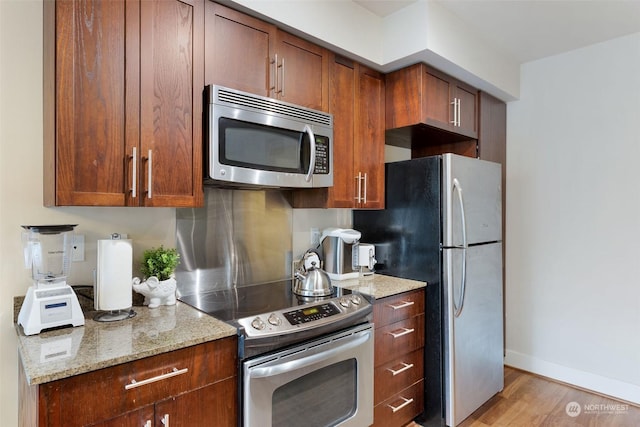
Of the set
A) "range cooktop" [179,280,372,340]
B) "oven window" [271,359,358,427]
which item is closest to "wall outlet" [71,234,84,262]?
"range cooktop" [179,280,372,340]

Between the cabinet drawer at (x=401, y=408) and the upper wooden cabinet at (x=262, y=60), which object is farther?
the cabinet drawer at (x=401, y=408)

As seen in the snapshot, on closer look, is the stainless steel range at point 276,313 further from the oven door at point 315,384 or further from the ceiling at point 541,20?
the ceiling at point 541,20

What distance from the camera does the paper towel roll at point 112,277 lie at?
57.3 inches

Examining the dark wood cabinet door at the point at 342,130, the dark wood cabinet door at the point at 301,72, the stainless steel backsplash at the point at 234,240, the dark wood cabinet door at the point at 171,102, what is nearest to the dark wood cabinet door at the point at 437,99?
the dark wood cabinet door at the point at 342,130

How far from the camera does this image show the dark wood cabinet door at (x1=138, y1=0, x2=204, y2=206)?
1506 millimetres

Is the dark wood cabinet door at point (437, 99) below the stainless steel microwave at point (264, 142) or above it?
above

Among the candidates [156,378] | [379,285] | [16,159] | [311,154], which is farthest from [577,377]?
[16,159]

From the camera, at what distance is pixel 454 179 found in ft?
7.28

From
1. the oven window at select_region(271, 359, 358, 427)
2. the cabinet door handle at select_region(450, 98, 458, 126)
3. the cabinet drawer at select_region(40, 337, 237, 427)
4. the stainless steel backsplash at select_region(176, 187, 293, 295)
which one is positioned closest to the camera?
the cabinet drawer at select_region(40, 337, 237, 427)

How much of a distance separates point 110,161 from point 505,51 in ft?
9.53

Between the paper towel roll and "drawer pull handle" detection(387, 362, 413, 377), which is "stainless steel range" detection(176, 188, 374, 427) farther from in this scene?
the paper towel roll

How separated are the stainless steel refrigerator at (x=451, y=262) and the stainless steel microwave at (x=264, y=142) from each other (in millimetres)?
629

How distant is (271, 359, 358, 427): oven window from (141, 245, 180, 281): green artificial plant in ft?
2.39

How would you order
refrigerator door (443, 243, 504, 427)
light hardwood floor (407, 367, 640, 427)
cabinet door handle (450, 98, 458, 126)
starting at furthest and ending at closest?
cabinet door handle (450, 98, 458, 126)
light hardwood floor (407, 367, 640, 427)
refrigerator door (443, 243, 504, 427)
